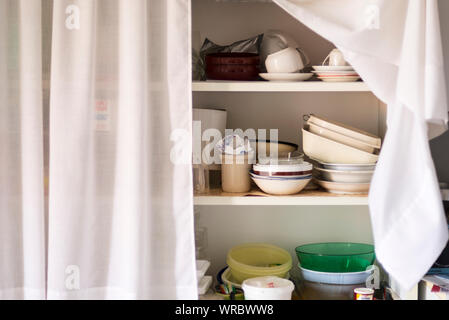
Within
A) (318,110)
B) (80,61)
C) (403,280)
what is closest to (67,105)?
(80,61)

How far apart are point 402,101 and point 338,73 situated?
325mm

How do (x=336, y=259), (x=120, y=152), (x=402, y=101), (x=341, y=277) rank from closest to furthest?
1. (x=402, y=101)
2. (x=120, y=152)
3. (x=341, y=277)
4. (x=336, y=259)

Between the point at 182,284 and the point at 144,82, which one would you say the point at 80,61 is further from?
the point at 182,284

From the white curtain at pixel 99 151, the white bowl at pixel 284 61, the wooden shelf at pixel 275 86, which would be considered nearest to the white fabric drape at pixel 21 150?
the white curtain at pixel 99 151

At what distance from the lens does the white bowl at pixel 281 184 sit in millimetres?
1758

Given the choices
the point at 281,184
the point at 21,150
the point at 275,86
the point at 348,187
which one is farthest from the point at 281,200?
the point at 21,150

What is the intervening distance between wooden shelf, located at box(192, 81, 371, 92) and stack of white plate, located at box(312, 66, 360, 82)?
25mm

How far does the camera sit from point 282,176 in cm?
176

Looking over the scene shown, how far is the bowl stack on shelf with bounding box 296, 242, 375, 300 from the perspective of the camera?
6.16 ft

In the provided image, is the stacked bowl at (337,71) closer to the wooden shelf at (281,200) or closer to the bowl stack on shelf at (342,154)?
the bowl stack on shelf at (342,154)

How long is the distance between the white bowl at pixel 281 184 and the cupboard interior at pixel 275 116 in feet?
1.00

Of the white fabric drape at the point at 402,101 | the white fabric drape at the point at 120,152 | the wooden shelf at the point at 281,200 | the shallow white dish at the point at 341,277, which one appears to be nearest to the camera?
the white fabric drape at the point at 402,101

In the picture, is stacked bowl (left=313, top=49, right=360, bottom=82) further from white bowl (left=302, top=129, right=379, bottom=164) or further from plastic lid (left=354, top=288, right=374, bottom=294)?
plastic lid (left=354, top=288, right=374, bottom=294)

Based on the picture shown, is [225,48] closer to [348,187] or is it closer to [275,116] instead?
[275,116]
